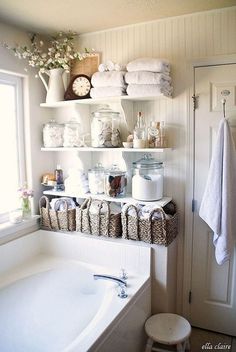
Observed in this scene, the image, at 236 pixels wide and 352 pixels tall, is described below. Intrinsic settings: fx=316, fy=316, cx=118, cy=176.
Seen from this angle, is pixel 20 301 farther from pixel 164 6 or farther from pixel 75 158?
pixel 164 6

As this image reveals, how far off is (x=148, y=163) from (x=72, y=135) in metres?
0.64

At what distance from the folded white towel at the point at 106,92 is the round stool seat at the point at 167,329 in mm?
1524

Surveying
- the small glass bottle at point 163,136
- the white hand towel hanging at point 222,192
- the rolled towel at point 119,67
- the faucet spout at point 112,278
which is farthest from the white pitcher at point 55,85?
the faucet spout at point 112,278

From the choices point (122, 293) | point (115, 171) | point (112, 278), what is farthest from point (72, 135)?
point (122, 293)

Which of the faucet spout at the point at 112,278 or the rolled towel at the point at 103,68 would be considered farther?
the rolled towel at the point at 103,68

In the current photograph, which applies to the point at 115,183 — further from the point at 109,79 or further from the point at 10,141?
the point at 10,141

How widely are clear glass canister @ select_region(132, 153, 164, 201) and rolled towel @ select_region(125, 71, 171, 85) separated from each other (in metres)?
0.57

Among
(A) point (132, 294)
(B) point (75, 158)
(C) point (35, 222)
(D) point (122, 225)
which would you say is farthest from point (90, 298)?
(B) point (75, 158)

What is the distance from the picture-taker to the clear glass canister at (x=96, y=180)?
7.88 ft

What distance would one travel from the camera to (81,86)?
2.38m

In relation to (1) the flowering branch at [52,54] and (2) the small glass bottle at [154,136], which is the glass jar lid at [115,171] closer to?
(2) the small glass bottle at [154,136]

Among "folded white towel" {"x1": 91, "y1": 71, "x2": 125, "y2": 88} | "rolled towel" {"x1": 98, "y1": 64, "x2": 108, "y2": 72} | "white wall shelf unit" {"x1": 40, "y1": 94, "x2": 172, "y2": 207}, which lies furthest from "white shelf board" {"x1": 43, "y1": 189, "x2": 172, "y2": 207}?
"rolled towel" {"x1": 98, "y1": 64, "x2": 108, "y2": 72}

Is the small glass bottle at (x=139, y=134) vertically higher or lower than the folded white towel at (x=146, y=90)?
lower

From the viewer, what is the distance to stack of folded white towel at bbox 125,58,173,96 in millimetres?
2041
